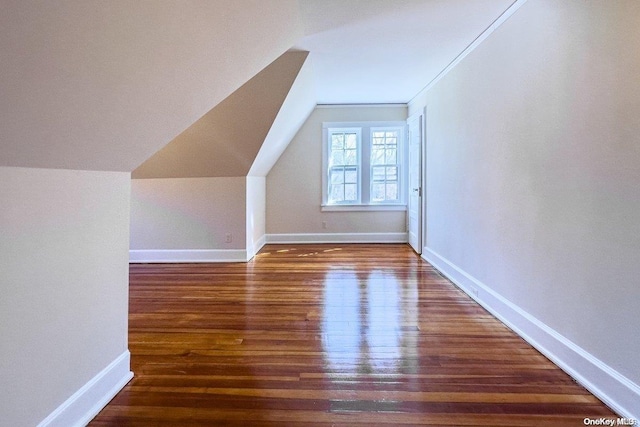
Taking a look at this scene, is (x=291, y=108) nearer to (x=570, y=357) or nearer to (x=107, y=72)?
(x=107, y=72)

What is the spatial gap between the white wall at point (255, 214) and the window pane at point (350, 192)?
143 cm

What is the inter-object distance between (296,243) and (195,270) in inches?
87.7

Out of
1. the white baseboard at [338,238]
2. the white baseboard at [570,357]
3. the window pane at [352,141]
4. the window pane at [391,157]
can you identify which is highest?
the window pane at [352,141]

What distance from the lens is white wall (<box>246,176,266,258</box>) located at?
5.11 meters

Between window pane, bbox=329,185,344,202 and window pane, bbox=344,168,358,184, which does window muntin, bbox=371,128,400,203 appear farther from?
window pane, bbox=329,185,344,202

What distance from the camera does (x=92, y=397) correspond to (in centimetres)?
163

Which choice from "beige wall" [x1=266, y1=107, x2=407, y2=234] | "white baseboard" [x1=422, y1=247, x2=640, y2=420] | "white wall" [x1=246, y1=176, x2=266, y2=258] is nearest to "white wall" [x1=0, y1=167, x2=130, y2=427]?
"white baseboard" [x1=422, y1=247, x2=640, y2=420]

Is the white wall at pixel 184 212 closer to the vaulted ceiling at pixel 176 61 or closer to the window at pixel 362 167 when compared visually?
the vaulted ceiling at pixel 176 61

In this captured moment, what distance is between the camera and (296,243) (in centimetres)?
638

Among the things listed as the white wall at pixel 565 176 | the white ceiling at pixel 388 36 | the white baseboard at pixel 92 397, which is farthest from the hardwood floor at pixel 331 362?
the white ceiling at pixel 388 36

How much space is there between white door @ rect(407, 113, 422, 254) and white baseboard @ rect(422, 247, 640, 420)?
220cm

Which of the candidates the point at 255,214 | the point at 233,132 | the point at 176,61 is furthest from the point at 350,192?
the point at 176,61

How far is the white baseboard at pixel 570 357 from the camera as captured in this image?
5.27 ft

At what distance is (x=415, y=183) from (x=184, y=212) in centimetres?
335
